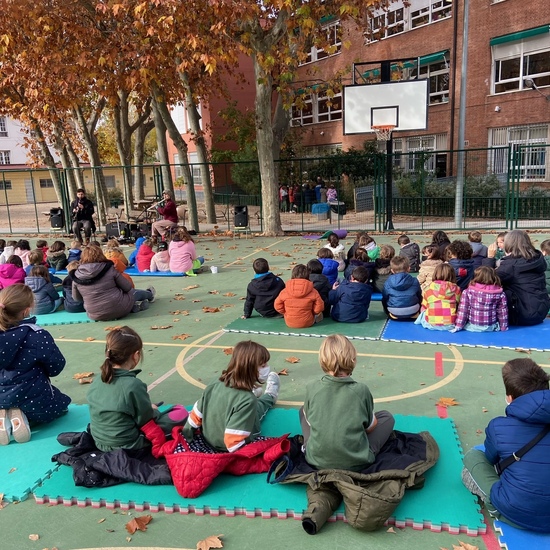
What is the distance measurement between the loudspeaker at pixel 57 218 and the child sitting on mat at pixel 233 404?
19735 mm

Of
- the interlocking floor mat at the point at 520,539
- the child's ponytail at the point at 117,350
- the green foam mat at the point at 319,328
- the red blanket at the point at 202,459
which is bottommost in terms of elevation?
the interlocking floor mat at the point at 520,539

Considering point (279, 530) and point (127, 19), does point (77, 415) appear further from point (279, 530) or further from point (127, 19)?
point (127, 19)

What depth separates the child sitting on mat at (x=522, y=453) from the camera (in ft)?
10.6

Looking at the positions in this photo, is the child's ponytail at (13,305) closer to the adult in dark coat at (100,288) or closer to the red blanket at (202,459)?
the red blanket at (202,459)

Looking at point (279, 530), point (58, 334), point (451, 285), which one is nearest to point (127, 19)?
point (58, 334)

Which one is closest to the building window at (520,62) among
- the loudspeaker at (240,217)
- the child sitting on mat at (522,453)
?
the loudspeaker at (240,217)

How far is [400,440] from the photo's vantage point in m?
4.25

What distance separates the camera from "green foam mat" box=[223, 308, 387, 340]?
7.58 m

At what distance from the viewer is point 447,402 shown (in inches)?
209

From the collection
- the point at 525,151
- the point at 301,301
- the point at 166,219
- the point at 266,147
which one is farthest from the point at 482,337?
the point at 525,151

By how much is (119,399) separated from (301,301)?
405 cm

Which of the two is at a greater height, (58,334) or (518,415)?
(518,415)

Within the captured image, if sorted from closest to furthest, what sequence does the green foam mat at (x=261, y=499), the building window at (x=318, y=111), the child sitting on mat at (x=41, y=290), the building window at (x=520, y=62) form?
1. the green foam mat at (x=261, y=499)
2. the child sitting on mat at (x=41, y=290)
3. the building window at (x=520, y=62)
4. the building window at (x=318, y=111)

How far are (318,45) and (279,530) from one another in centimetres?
1611
